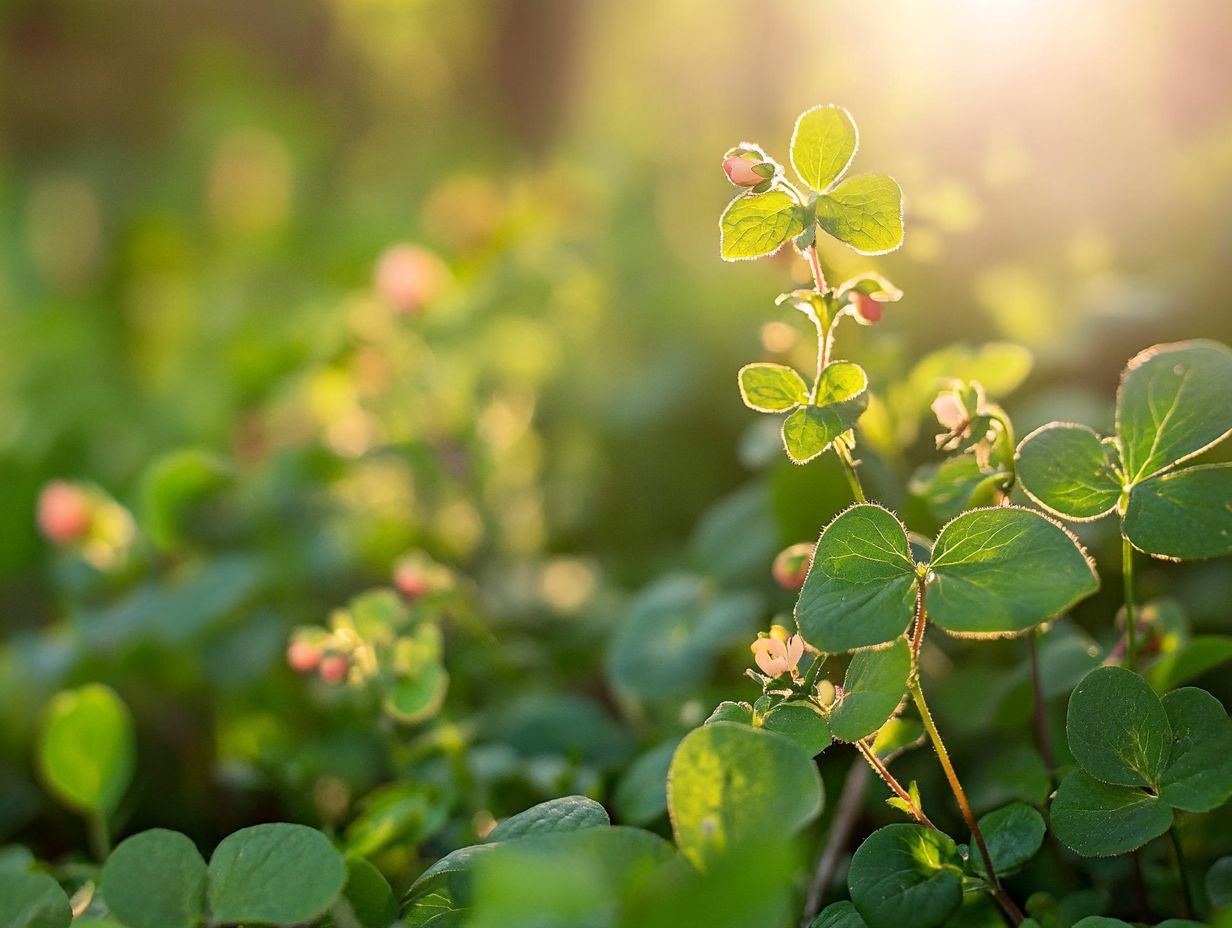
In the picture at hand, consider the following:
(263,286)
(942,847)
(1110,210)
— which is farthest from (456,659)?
(263,286)

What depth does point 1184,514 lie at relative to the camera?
583 mm

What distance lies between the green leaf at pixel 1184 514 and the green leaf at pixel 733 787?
A: 23 cm

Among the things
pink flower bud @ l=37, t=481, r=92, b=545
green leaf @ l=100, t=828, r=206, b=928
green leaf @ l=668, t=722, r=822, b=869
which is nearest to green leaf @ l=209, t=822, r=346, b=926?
green leaf @ l=100, t=828, r=206, b=928

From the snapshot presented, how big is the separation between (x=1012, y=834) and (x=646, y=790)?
25 cm

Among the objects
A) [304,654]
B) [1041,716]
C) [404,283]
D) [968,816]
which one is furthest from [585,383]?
[968,816]

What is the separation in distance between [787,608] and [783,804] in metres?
0.53

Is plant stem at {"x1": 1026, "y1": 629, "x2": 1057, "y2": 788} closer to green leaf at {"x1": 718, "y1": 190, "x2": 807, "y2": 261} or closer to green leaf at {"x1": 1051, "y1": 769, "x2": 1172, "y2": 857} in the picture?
green leaf at {"x1": 1051, "y1": 769, "x2": 1172, "y2": 857}

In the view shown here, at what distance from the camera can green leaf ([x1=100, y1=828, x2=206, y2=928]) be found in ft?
1.93

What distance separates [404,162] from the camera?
3.22 m

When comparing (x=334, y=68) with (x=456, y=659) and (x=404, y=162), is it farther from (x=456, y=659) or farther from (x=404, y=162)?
(x=456, y=659)

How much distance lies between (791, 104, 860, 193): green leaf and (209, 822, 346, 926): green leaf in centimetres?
41

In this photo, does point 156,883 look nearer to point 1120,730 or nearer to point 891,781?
point 891,781

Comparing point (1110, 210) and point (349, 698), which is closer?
point (349, 698)

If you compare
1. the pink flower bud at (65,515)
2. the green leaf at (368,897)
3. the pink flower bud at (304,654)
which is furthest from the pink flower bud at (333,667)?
the pink flower bud at (65,515)
